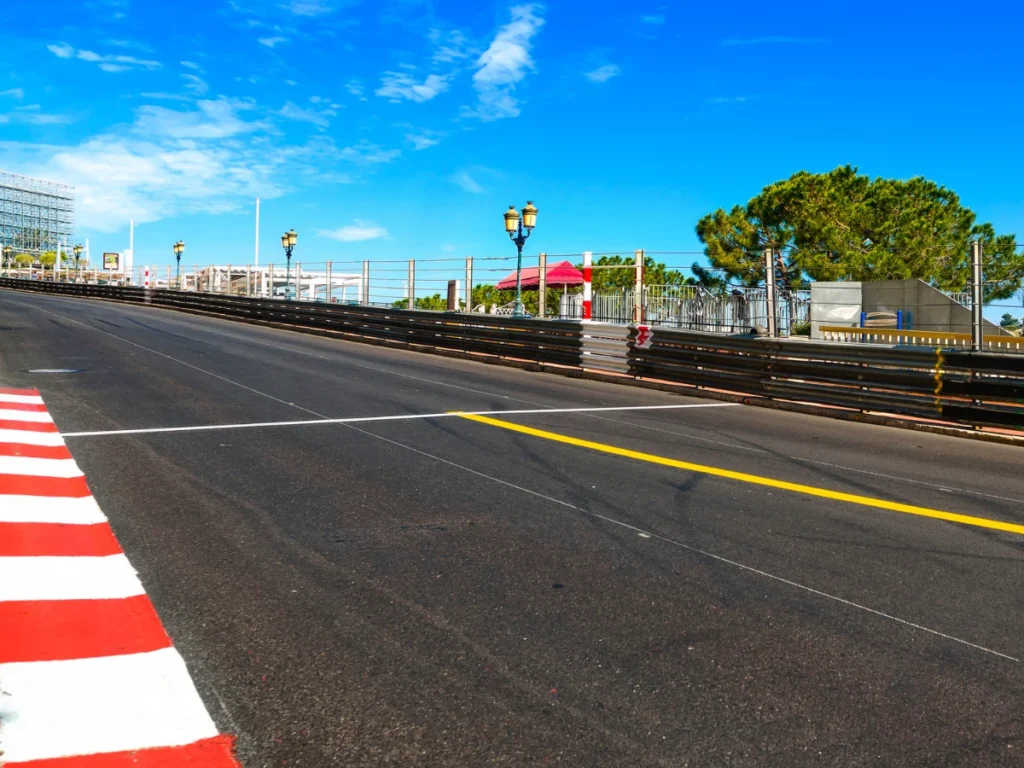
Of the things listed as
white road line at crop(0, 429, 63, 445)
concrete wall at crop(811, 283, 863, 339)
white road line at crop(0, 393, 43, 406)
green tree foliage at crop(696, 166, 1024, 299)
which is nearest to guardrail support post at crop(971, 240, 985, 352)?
concrete wall at crop(811, 283, 863, 339)

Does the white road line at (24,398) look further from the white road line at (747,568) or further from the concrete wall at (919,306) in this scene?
the concrete wall at (919,306)

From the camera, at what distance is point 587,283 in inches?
617

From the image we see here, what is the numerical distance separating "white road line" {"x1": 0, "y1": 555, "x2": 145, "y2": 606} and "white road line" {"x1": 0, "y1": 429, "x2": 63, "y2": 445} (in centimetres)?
333

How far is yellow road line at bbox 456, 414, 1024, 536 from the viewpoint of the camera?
17.7 ft

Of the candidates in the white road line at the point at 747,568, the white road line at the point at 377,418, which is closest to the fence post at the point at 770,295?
the white road line at the point at 377,418

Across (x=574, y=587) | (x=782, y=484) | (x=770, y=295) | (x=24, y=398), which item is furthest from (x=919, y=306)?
(x=24, y=398)

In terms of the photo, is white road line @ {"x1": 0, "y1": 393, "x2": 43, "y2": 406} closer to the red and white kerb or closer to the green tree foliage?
the red and white kerb

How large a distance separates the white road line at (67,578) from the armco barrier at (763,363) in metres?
8.92

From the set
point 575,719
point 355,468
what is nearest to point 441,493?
point 355,468

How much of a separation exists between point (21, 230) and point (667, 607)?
20428 cm

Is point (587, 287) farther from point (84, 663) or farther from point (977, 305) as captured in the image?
point (84, 663)

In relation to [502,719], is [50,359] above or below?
above

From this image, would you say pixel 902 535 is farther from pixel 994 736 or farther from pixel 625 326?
pixel 625 326

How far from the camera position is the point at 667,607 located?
3697mm
